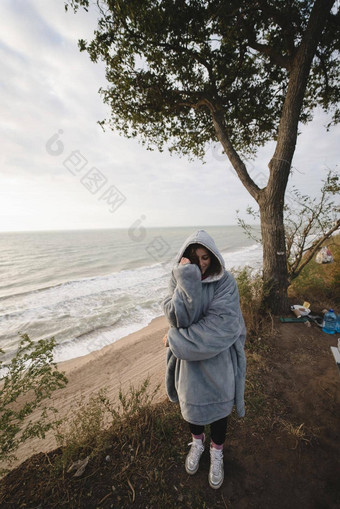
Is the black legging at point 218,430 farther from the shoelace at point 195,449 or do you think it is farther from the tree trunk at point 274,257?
the tree trunk at point 274,257

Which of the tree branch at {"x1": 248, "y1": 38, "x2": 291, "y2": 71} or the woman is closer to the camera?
the woman

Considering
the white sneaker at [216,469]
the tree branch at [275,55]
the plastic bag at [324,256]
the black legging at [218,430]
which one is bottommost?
the white sneaker at [216,469]

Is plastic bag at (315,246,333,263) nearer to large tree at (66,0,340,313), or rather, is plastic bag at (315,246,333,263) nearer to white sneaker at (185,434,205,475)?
large tree at (66,0,340,313)

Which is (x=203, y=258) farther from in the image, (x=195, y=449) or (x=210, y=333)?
(x=195, y=449)

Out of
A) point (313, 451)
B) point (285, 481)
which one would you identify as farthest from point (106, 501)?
point (313, 451)

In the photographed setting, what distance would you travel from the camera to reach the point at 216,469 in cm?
190

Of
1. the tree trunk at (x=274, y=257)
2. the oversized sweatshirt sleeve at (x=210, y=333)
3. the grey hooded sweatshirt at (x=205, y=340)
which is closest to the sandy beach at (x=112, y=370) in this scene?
the grey hooded sweatshirt at (x=205, y=340)

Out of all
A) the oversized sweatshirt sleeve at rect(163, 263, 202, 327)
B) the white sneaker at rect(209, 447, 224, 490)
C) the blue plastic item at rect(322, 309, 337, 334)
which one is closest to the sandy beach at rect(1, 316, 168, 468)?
the white sneaker at rect(209, 447, 224, 490)

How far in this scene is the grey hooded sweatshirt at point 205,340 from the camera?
1.53 metres

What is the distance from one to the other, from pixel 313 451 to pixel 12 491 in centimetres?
293

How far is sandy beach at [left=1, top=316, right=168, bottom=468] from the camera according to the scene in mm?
4449

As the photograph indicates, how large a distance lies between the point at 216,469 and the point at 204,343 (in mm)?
1452

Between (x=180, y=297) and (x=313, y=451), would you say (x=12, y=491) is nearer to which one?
(x=180, y=297)

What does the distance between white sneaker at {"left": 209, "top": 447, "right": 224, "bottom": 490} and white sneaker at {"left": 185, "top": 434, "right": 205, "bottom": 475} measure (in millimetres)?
132
